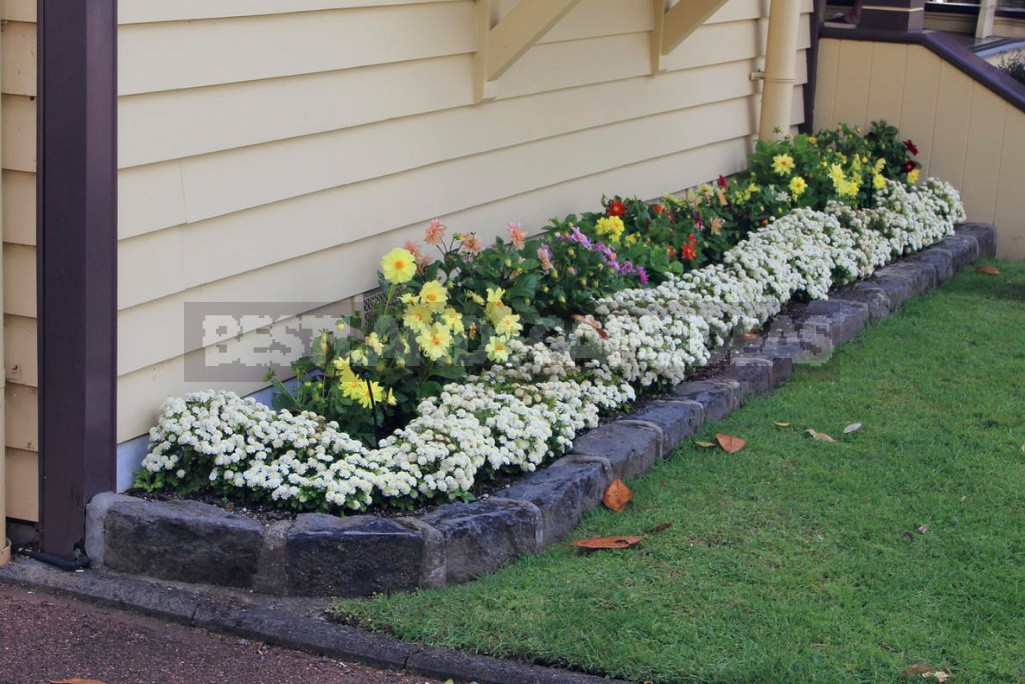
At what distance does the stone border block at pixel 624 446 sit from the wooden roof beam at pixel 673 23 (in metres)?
2.90

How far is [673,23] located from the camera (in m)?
6.77

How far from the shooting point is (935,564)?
373 centimetres

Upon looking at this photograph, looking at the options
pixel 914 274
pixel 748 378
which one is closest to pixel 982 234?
pixel 914 274

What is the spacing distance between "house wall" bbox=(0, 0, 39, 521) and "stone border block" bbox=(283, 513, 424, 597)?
83 cm

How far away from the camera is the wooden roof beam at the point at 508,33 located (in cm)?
503

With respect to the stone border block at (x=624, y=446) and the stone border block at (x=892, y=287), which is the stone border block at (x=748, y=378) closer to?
the stone border block at (x=624, y=446)

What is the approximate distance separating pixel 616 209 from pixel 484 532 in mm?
2909

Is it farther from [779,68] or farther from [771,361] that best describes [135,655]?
[779,68]

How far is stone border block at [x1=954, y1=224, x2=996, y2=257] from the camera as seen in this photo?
8078mm

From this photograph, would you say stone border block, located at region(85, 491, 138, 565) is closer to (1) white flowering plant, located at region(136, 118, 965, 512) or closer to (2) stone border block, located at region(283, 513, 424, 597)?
(1) white flowering plant, located at region(136, 118, 965, 512)

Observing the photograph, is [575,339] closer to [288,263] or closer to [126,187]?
[288,263]

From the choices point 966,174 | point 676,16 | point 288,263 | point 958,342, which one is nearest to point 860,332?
point 958,342

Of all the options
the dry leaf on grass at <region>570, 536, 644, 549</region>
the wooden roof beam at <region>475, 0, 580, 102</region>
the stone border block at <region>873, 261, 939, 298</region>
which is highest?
the wooden roof beam at <region>475, 0, 580, 102</region>

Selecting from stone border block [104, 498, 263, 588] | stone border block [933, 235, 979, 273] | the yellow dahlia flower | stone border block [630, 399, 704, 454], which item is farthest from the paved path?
stone border block [933, 235, 979, 273]
